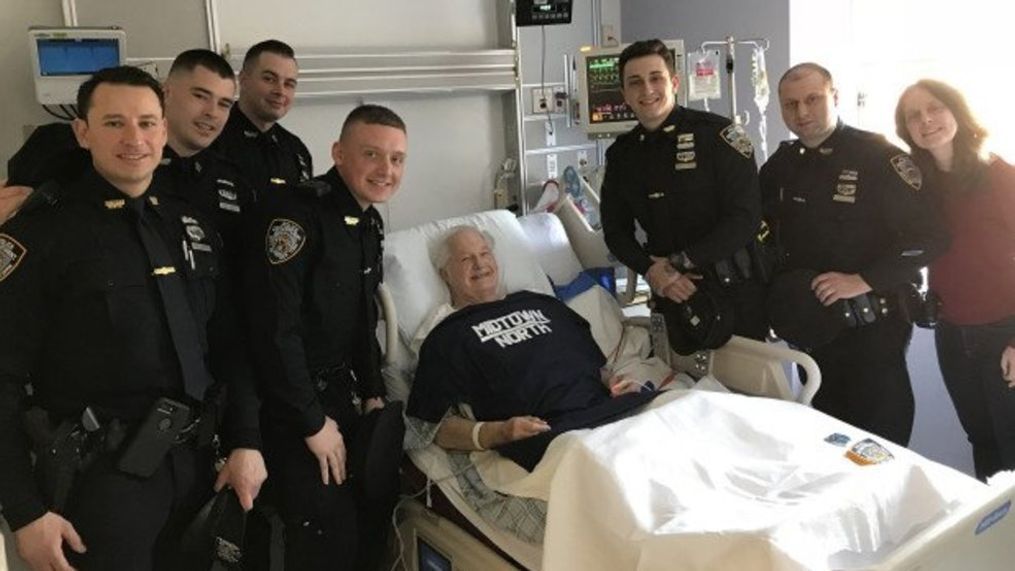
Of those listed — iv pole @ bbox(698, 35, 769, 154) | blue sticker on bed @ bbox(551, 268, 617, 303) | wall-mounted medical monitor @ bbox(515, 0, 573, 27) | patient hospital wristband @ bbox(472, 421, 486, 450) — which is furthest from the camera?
wall-mounted medical monitor @ bbox(515, 0, 573, 27)

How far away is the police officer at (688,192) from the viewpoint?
2.83 metres

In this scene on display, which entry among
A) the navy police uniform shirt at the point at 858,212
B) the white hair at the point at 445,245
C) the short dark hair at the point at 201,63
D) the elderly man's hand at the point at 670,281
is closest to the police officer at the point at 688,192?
the elderly man's hand at the point at 670,281

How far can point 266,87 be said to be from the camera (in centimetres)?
311

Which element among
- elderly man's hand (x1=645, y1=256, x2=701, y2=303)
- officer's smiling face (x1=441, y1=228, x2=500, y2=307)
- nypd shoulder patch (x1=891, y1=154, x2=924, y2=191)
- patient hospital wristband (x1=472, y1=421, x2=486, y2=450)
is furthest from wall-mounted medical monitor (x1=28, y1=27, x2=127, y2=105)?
nypd shoulder patch (x1=891, y1=154, x2=924, y2=191)

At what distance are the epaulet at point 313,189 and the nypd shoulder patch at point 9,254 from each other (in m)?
0.77

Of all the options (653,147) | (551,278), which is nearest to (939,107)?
(653,147)

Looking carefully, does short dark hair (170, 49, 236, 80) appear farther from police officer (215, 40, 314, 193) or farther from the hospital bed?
the hospital bed

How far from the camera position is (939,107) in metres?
2.65

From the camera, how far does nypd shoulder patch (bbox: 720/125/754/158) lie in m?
2.88

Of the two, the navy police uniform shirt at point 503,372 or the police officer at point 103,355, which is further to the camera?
the navy police uniform shirt at point 503,372

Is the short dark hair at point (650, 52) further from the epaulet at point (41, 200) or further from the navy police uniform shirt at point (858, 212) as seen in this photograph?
the epaulet at point (41, 200)

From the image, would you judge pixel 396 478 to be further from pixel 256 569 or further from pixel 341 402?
pixel 256 569

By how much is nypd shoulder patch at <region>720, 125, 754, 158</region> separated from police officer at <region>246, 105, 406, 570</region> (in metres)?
1.10

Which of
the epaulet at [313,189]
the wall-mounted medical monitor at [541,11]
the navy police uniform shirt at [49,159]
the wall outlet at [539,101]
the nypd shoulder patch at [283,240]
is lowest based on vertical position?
the nypd shoulder patch at [283,240]
